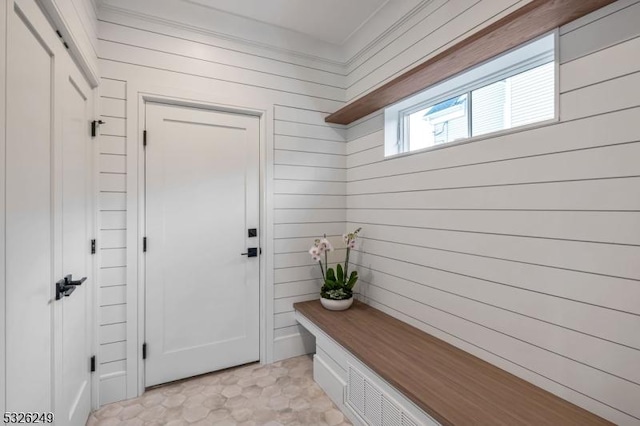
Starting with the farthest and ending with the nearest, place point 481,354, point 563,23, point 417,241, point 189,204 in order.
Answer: point 189,204, point 417,241, point 481,354, point 563,23

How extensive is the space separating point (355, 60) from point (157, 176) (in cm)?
197

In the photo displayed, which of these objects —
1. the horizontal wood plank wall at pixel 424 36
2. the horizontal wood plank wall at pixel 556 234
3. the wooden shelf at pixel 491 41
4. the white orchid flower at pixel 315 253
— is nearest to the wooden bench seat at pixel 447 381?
the horizontal wood plank wall at pixel 556 234

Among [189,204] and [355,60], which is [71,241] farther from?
[355,60]

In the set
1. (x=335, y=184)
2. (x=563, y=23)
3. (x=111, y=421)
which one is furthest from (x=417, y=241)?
(x=111, y=421)

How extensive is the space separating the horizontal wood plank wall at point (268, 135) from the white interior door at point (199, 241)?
154mm

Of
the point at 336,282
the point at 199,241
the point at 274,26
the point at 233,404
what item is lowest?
the point at 233,404

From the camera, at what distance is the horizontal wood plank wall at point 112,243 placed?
205 centimetres

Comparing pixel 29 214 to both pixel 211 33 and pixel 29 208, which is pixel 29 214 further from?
pixel 211 33

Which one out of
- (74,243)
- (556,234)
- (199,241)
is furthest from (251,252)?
(556,234)

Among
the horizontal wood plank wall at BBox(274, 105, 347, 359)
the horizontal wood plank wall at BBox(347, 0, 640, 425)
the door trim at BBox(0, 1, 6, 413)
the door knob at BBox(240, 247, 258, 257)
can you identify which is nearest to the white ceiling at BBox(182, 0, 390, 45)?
the horizontal wood plank wall at BBox(347, 0, 640, 425)

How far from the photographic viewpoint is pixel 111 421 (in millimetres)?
1881

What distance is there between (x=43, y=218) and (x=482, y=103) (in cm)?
231

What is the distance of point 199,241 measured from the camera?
2.35 m

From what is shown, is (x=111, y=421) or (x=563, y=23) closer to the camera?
(x=563, y=23)
